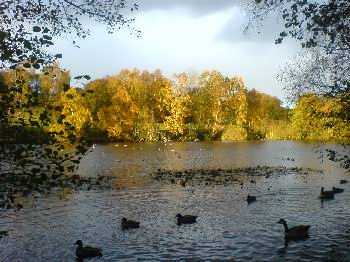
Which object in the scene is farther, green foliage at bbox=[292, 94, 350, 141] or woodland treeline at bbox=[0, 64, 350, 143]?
woodland treeline at bbox=[0, 64, 350, 143]

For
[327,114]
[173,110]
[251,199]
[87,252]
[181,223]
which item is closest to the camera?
[87,252]

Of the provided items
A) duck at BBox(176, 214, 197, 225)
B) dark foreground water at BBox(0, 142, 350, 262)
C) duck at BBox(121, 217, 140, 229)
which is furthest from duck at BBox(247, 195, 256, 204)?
duck at BBox(121, 217, 140, 229)

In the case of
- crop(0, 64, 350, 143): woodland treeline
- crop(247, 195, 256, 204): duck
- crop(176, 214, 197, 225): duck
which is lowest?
crop(176, 214, 197, 225): duck

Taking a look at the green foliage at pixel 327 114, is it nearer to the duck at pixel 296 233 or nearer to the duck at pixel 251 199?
the duck at pixel 296 233

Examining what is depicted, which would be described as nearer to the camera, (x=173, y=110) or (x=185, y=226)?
(x=185, y=226)

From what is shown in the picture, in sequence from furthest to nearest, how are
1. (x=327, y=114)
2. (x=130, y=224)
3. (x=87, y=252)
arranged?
(x=130, y=224)
(x=327, y=114)
(x=87, y=252)

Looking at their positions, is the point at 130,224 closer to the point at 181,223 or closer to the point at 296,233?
the point at 181,223

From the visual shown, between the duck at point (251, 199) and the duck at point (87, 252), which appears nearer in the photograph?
the duck at point (87, 252)

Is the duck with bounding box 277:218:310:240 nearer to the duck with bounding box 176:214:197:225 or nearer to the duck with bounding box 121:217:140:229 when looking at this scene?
the duck with bounding box 176:214:197:225

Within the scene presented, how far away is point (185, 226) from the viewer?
81.2 feet

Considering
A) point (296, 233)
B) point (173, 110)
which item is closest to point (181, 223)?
point (296, 233)

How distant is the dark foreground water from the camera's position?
19.8 m

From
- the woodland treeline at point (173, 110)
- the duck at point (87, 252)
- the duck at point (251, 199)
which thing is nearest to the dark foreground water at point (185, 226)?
the duck at point (87, 252)

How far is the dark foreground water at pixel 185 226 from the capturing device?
19.8m
